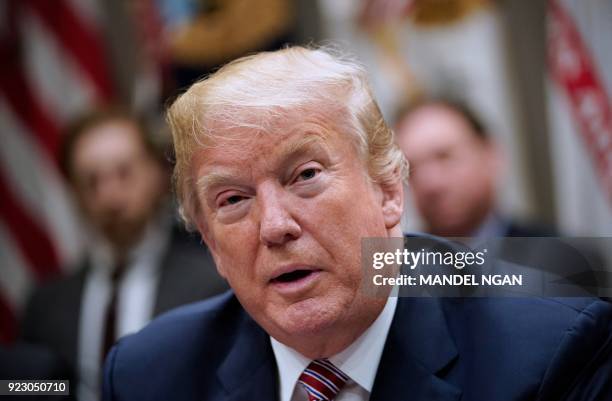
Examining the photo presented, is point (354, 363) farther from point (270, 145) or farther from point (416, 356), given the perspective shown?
point (270, 145)

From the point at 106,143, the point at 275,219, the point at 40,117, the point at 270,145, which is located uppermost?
the point at 40,117

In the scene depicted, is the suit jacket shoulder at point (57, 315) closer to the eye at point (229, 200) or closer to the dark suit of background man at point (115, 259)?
the dark suit of background man at point (115, 259)

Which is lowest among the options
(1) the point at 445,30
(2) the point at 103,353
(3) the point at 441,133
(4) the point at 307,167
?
(2) the point at 103,353

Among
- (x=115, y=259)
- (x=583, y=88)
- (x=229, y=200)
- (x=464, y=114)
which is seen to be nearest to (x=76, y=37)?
(x=115, y=259)

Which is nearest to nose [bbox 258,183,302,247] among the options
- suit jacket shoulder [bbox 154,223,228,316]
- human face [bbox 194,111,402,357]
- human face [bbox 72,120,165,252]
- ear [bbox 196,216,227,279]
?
human face [bbox 194,111,402,357]

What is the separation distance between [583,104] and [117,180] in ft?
4.89

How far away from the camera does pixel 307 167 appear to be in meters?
1.32

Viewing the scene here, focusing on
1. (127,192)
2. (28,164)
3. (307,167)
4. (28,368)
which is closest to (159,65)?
(28,164)

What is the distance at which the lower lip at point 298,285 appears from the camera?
4.25 ft

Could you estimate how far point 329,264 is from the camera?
131cm

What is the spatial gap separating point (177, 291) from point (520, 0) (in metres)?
1.90

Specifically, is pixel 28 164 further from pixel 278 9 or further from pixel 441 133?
pixel 441 133

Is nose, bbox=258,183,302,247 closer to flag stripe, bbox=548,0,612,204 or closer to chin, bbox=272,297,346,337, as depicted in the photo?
chin, bbox=272,297,346,337

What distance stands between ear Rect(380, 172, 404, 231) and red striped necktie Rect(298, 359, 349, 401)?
0.81 ft
